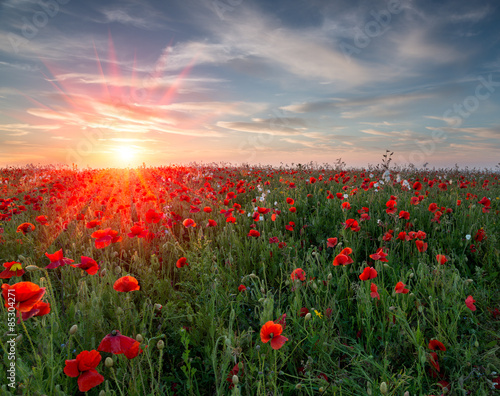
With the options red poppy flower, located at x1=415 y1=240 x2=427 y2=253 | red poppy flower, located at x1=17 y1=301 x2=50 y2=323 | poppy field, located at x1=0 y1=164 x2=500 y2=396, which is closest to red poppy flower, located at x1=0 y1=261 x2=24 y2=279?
poppy field, located at x1=0 y1=164 x2=500 y2=396

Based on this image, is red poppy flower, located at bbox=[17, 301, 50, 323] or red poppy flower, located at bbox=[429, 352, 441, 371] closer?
→ red poppy flower, located at bbox=[17, 301, 50, 323]

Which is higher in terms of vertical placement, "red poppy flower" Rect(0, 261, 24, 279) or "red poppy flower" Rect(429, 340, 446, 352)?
"red poppy flower" Rect(0, 261, 24, 279)

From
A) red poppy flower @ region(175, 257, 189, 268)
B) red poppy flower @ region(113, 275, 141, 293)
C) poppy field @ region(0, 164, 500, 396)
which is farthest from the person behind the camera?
red poppy flower @ region(175, 257, 189, 268)

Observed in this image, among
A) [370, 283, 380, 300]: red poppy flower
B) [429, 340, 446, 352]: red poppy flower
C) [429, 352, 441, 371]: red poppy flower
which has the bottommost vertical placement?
[429, 352, 441, 371]: red poppy flower

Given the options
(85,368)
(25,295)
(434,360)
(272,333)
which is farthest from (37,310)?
(434,360)

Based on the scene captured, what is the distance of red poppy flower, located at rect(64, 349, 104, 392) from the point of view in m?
1.43

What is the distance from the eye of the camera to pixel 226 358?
1.81m

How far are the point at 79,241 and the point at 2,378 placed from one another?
7.36ft

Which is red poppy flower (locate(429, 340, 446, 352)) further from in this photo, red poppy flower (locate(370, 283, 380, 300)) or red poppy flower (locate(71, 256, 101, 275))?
red poppy flower (locate(71, 256, 101, 275))

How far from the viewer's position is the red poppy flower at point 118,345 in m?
1.51

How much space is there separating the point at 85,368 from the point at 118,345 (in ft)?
0.54

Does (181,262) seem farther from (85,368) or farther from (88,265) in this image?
(85,368)

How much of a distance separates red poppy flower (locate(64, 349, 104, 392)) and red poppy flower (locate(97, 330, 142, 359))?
5 cm

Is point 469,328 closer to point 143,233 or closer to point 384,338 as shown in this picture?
point 384,338
